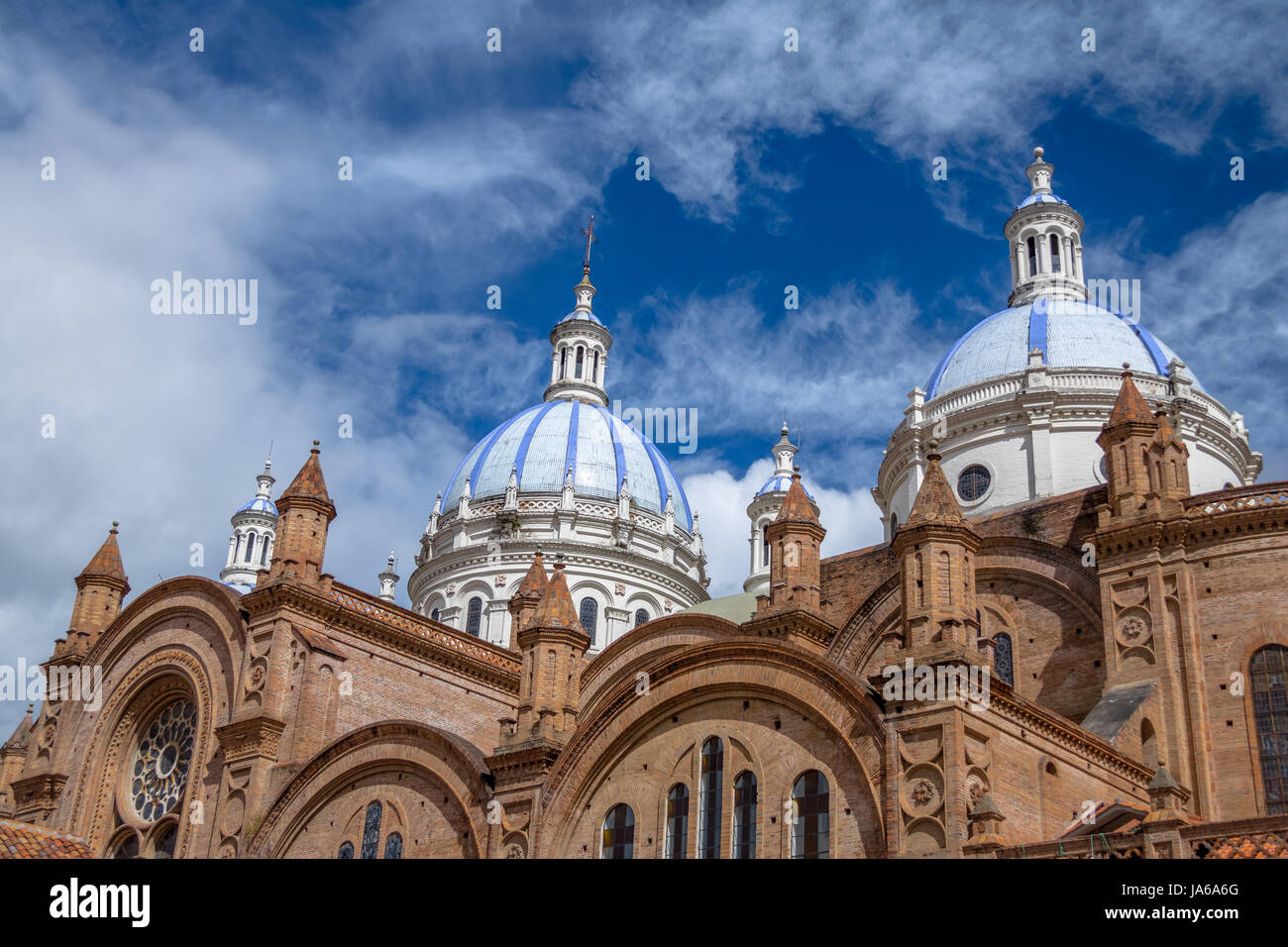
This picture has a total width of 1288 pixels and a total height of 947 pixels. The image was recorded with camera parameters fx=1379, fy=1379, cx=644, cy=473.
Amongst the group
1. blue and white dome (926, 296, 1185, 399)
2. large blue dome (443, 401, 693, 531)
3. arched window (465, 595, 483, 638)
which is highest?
large blue dome (443, 401, 693, 531)

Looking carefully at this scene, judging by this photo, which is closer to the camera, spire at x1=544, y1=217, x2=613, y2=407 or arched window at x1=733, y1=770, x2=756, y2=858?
arched window at x1=733, y1=770, x2=756, y2=858

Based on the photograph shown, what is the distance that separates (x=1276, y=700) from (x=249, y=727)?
24.5 metres

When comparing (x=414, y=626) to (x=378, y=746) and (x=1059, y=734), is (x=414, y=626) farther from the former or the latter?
(x=1059, y=734)

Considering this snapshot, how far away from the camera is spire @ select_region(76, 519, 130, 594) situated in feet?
150

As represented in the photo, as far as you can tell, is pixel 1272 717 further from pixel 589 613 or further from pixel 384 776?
pixel 589 613

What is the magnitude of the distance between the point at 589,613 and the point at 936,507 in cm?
3464

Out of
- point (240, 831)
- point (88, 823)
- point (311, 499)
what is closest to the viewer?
point (240, 831)

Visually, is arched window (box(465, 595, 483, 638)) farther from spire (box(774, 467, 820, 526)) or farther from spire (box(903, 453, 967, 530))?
spire (box(903, 453, 967, 530))

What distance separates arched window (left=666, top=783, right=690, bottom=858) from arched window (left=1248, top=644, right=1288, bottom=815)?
1149 centimetres

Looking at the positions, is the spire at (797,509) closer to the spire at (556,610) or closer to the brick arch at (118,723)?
the spire at (556,610)

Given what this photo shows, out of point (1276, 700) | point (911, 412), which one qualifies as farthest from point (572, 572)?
point (1276, 700)

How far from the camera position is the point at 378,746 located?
33.6 meters

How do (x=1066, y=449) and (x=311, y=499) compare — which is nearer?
(x=311, y=499)

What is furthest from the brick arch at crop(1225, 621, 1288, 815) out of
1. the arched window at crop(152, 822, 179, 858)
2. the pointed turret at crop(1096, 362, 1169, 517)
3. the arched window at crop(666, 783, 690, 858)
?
the arched window at crop(152, 822, 179, 858)
